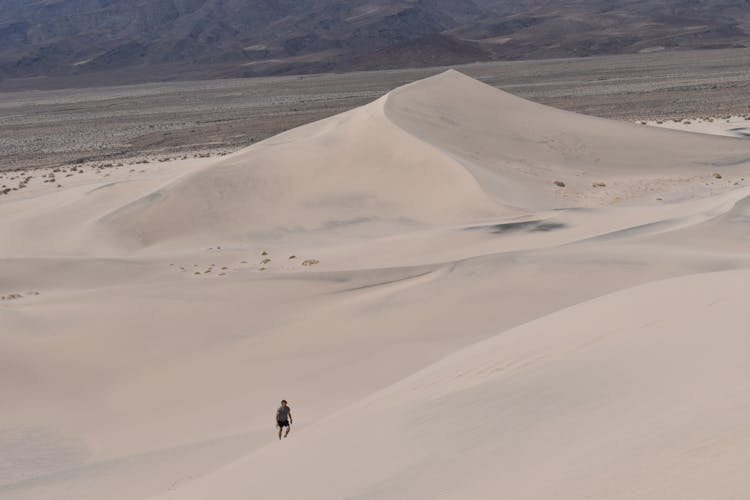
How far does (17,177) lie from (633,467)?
33.6m

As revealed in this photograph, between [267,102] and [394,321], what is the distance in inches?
2165

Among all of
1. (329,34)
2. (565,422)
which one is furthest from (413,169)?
(329,34)

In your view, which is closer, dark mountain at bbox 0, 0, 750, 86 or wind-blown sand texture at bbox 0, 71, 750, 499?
wind-blown sand texture at bbox 0, 71, 750, 499

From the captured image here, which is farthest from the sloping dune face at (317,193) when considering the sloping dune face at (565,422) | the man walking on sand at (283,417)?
the sloping dune face at (565,422)

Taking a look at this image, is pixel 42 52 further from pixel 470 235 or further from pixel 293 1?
pixel 470 235

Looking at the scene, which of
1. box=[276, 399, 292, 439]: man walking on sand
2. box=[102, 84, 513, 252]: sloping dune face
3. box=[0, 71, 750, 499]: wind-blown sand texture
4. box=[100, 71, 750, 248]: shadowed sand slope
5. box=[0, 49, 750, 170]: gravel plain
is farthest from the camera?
box=[0, 49, 750, 170]: gravel plain

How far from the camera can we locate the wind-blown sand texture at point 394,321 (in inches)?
228

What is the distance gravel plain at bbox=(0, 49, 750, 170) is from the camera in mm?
43094

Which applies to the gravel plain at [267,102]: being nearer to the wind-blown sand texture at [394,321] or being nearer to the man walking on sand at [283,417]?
the wind-blown sand texture at [394,321]

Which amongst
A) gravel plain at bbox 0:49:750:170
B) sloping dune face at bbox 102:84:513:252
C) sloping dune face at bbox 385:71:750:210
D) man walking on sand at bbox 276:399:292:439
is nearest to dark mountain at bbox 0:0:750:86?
gravel plain at bbox 0:49:750:170

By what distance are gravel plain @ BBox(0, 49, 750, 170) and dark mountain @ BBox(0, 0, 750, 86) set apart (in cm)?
1366

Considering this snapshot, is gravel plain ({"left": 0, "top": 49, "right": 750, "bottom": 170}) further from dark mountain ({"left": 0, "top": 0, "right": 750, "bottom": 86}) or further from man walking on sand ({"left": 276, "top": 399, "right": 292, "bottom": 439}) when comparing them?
man walking on sand ({"left": 276, "top": 399, "right": 292, "bottom": 439})

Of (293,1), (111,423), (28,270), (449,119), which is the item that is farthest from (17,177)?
(293,1)

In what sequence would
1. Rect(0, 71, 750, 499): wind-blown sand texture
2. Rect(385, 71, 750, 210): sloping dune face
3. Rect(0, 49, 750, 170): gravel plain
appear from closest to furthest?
Rect(0, 71, 750, 499): wind-blown sand texture → Rect(385, 71, 750, 210): sloping dune face → Rect(0, 49, 750, 170): gravel plain
